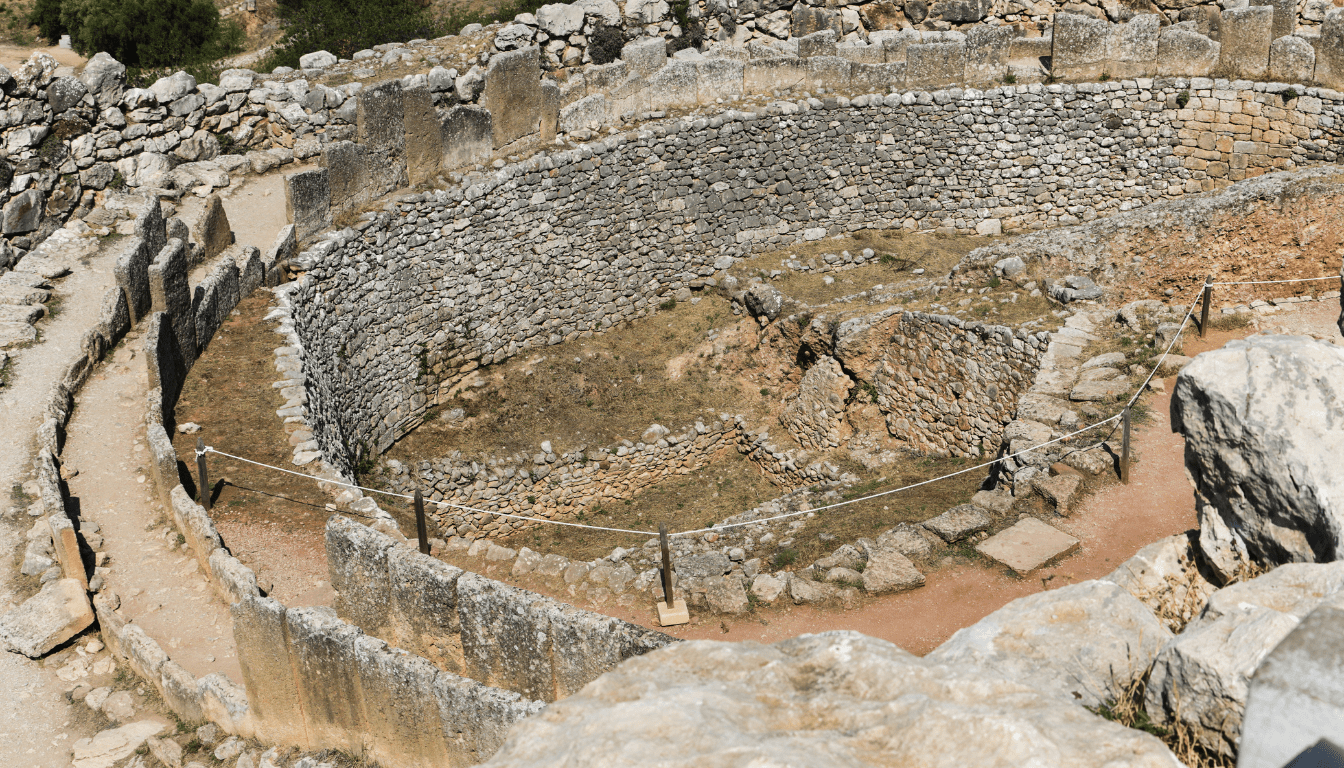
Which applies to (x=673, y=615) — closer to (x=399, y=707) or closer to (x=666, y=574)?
(x=666, y=574)

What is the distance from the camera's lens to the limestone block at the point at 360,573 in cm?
742

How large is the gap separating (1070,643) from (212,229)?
10.6 metres

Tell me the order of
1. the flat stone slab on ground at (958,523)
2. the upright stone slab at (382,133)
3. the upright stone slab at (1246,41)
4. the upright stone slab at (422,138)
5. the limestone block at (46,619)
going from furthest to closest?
the upright stone slab at (1246,41) < the upright stone slab at (422,138) < the upright stone slab at (382,133) < the flat stone slab on ground at (958,523) < the limestone block at (46,619)

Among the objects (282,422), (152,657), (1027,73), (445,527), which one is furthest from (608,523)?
(1027,73)

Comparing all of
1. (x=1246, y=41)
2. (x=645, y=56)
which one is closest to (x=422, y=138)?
(x=645, y=56)

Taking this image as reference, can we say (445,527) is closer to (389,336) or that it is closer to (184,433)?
(389,336)

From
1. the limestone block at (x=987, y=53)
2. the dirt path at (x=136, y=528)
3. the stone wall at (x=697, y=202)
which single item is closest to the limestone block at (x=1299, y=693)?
the dirt path at (x=136, y=528)

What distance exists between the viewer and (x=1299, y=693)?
3.25 m

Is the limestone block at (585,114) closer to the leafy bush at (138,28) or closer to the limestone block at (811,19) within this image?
the limestone block at (811,19)

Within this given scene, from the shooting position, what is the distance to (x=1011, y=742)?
3.51 meters

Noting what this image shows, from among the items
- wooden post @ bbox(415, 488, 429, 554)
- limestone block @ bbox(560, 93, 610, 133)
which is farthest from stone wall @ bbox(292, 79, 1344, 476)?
wooden post @ bbox(415, 488, 429, 554)

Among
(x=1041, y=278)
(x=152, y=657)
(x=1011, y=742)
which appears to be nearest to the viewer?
(x=1011, y=742)

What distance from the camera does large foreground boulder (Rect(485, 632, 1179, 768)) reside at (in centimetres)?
350

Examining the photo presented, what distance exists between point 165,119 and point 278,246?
8.64 feet
